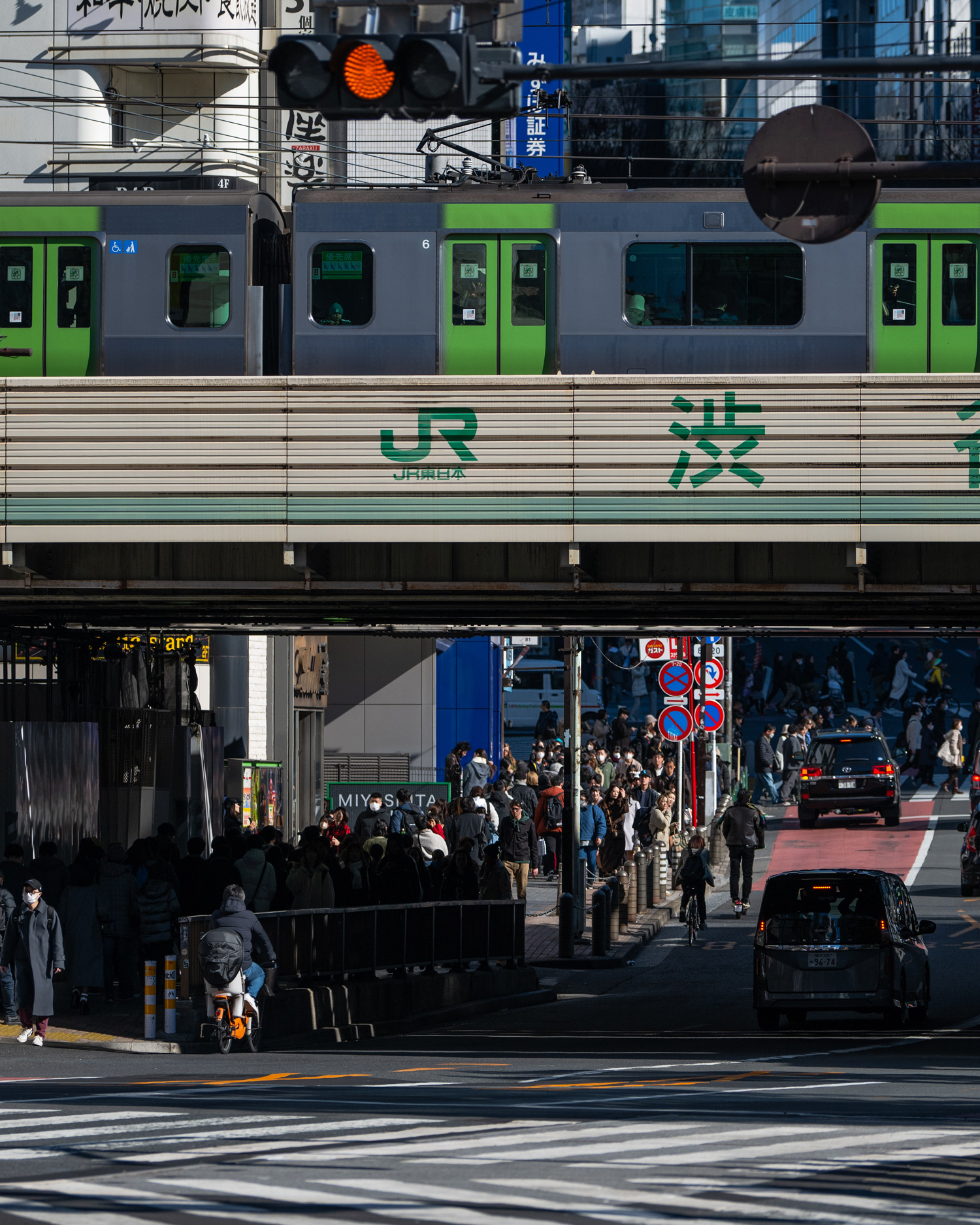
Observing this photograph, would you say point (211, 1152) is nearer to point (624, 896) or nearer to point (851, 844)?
point (624, 896)

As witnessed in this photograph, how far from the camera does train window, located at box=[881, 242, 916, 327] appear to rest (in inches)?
764

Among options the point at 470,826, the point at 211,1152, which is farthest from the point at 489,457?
the point at 470,826

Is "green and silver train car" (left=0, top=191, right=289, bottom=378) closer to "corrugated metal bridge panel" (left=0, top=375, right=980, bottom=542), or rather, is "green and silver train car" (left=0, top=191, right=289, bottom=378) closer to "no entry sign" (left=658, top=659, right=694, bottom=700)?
"corrugated metal bridge panel" (left=0, top=375, right=980, bottom=542)

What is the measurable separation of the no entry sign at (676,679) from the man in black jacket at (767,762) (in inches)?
537

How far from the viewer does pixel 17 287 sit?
1991 cm

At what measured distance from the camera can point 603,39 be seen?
385 feet

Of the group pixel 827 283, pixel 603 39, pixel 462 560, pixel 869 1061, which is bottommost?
pixel 869 1061

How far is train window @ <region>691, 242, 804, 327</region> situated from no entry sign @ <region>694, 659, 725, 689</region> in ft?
51.2

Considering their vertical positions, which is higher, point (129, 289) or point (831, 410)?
point (129, 289)

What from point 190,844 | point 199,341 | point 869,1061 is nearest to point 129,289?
point 199,341

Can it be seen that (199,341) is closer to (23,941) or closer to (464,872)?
(23,941)

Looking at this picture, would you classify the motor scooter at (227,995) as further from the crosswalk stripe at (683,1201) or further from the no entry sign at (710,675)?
the no entry sign at (710,675)

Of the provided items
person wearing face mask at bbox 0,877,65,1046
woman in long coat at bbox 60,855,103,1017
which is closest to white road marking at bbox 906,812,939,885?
woman in long coat at bbox 60,855,103,1017

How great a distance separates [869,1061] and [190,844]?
26.4 feet
